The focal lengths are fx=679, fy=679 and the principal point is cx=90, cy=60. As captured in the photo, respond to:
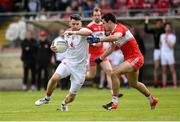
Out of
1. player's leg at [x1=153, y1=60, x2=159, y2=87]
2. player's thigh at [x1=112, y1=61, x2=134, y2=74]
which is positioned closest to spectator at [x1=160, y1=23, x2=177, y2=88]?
player's leg at [x1=153, y1=60, x2=159, y2=87]

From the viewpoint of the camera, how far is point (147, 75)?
30.8 m

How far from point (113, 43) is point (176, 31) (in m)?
14.1

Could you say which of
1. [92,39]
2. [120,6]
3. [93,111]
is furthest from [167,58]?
[92,39]

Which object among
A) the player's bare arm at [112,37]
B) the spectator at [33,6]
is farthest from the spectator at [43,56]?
the player's bare arm at [112,37]

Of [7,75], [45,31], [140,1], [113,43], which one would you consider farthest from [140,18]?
[113,43]

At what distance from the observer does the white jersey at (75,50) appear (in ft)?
56.2

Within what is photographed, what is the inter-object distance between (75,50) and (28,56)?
13.5 metres

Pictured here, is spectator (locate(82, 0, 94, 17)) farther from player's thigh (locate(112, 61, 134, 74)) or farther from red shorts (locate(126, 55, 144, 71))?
player's thigh (locate(112, 61, 134, 74))

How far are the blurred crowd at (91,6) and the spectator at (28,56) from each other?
7.13 feet

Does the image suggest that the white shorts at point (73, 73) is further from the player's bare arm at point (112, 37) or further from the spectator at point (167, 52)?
the spectator at point (167, 52)

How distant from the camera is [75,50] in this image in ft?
56.3

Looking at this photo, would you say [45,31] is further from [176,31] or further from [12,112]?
[12,112]

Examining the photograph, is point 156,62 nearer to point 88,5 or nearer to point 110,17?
point 88,5

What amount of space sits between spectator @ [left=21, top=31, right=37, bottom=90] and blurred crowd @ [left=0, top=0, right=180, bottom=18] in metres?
2.17
